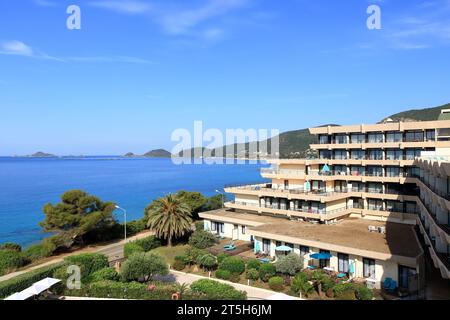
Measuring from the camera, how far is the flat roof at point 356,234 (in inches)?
1218

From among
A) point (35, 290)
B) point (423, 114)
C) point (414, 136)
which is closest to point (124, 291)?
point (35, 290)

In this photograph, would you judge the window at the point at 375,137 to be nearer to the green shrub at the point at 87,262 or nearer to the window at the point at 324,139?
the window at the point at 324,139

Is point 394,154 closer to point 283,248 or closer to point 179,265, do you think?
point 283,248

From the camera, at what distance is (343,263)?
32.7m

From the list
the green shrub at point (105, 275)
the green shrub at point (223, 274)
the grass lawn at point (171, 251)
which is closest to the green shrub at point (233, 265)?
the green shrub at point (223, 274)

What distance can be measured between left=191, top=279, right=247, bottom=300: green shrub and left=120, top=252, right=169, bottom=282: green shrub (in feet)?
17.0

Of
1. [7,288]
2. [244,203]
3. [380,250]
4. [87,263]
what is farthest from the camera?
[244,203]

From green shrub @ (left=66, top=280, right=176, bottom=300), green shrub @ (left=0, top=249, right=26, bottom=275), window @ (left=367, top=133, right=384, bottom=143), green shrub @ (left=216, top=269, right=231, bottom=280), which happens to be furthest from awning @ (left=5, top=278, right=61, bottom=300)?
A: window @ (left=367, top=133, right=384, bottom=143)

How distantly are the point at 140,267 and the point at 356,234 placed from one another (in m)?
21.6

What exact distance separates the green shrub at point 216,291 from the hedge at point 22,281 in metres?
13.6
